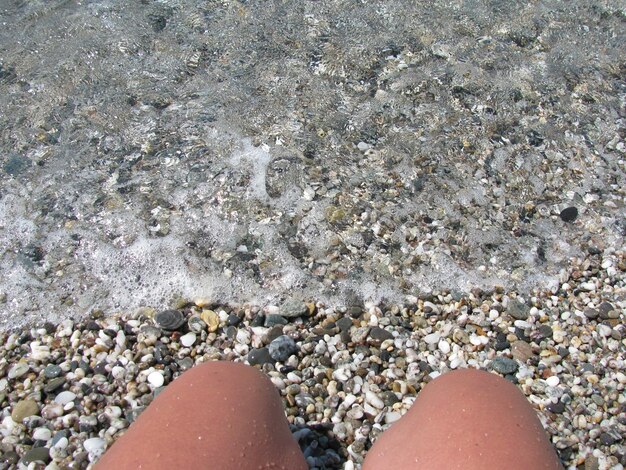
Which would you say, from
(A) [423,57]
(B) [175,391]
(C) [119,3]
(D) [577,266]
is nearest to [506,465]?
(B) [175,391]

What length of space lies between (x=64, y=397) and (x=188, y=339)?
0.52m

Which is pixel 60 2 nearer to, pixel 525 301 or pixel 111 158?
pixel 111 158

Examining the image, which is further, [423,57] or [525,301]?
[423,57]

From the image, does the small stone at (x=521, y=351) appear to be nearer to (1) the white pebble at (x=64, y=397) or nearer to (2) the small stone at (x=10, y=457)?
(1) the white pebble at (x=64, y=397)

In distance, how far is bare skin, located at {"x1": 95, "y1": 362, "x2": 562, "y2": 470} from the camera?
1.83 meters

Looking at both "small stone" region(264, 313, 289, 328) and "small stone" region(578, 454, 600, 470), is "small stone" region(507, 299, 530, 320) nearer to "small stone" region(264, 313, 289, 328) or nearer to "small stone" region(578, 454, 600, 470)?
"small stone" region(578, 454, 600, 470)

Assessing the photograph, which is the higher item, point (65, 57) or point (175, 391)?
point (175, 391)

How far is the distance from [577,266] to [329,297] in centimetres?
118

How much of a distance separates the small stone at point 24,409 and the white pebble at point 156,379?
1.37 ft

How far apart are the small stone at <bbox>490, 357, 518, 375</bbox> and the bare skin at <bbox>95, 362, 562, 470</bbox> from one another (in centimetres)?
71

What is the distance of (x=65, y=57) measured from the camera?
4.67 meters

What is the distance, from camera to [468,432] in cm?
191

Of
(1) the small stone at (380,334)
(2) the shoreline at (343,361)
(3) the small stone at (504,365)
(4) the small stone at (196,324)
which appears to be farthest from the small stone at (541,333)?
(4) the small stone at (196,324)

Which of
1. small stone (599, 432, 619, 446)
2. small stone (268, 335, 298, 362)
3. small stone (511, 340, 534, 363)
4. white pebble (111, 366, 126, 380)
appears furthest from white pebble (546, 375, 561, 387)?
white pebble (111, 366, 126, 380)
